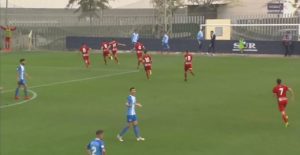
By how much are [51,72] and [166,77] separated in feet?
27.7

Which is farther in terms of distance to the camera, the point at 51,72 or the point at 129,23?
the point at 129,23

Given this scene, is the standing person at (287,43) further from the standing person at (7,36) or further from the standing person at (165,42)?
the standing person at (7,36)

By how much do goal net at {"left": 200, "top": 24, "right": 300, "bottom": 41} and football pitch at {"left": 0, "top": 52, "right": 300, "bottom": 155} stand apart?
12.3 metres

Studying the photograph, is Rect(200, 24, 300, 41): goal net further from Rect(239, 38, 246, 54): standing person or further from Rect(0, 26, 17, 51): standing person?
Rect(0, 26, 17, 51): standing person

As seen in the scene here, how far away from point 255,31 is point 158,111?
32729 millimetres

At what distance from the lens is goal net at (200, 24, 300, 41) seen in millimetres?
54094

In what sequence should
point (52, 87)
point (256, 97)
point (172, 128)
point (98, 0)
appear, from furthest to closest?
point (98, 0) < point (52, 87) < point (256, 97) < point (172, 128)

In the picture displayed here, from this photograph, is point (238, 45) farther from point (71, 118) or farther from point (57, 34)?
point (71, 118)

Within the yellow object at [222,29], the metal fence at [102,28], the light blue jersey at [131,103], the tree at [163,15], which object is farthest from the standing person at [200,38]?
the light blue jersey at [131,103]

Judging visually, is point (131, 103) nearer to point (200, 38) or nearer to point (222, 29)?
point (200, 38)

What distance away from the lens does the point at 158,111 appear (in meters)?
24.4

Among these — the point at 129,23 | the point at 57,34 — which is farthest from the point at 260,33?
the point at 57,34

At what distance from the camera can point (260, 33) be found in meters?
55.3

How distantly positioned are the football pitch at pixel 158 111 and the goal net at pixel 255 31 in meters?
12.3
